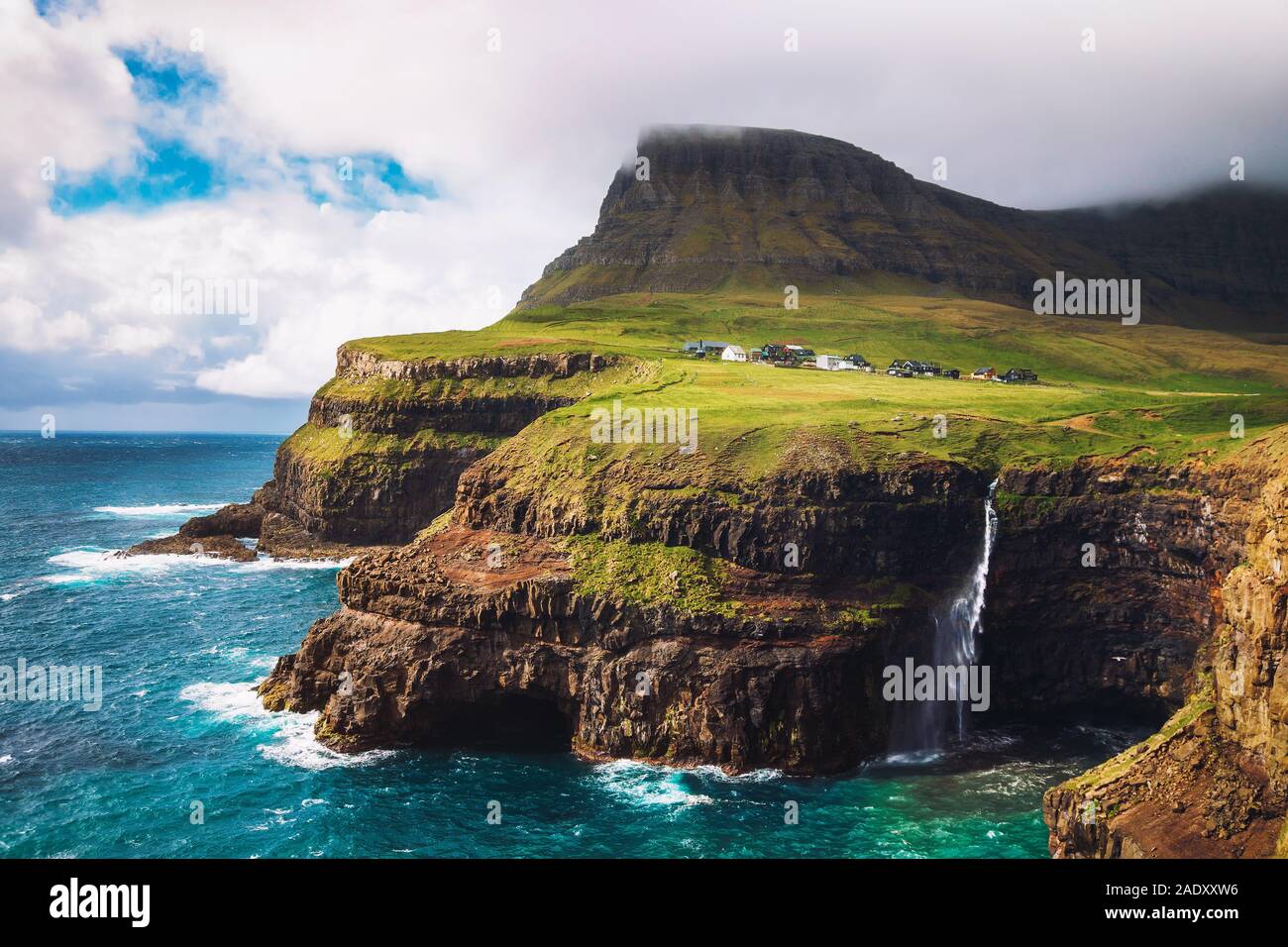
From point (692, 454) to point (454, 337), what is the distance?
97.1 meters

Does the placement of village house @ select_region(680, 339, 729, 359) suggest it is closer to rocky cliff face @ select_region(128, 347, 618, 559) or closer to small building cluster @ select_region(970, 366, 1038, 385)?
rocky cliff face @ select_region(128, 347, 618, 559)

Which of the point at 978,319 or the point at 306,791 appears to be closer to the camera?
the point at 306,791

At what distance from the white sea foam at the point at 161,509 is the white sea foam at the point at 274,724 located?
110944 mm

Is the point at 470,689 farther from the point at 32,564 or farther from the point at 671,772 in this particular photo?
the point at 32,564

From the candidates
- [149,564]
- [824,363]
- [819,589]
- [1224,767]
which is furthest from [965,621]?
[149,564]

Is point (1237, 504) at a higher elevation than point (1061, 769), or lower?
higher

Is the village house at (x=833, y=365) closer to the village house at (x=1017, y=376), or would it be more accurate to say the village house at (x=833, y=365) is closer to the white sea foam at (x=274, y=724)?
the village house at (x=1017, y=376)

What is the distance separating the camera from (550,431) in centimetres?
9106

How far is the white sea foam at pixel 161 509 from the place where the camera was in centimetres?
17352

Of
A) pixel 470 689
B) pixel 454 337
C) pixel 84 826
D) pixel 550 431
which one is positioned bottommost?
pixel 84 826

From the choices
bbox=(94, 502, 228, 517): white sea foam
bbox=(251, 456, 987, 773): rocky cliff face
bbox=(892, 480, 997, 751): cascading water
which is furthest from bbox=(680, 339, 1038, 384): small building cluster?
bbox=(94, 502, 228, 517): white sea foam

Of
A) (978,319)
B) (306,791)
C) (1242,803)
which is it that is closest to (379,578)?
(306,791)

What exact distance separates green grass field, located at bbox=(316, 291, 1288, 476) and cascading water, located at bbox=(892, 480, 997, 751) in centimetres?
912

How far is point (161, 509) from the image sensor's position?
18138cm
